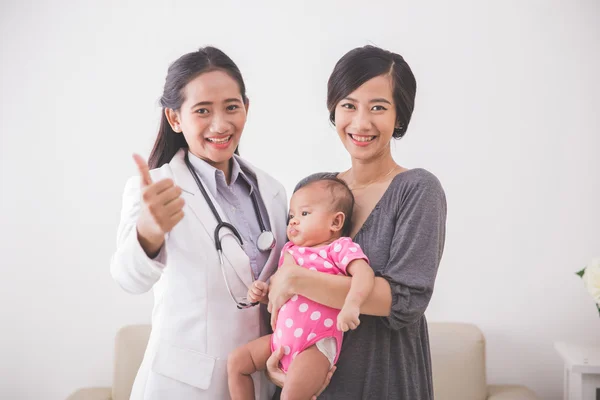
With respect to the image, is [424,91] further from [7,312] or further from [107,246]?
[7,312]

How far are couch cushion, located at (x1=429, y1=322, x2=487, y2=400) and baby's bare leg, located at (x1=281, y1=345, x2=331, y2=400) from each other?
158 cm

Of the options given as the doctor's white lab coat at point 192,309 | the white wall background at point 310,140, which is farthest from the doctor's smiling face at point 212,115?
the white wall background at point 310,140

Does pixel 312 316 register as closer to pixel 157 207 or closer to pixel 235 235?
pixel 235 235

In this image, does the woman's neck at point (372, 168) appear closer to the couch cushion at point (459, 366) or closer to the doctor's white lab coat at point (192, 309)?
the doctor's white lab coat at point (192, 309)

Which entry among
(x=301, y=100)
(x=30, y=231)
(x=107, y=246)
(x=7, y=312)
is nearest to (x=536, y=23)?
(x=301, y=100)

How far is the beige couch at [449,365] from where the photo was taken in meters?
2.90

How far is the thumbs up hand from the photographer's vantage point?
52.4 inches

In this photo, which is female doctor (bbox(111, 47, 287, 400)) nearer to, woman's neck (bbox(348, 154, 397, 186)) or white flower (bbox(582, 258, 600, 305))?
woman's neck (bbox(348, 154, 397, 186))

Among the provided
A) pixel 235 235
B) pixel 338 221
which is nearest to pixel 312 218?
pixel 338 221

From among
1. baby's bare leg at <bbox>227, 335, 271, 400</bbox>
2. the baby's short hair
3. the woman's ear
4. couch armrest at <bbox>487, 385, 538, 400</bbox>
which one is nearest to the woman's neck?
the baby's short hair

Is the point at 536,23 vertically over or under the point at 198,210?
over

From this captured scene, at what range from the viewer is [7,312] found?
10.8 ft

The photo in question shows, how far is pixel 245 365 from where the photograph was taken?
1.53 meters

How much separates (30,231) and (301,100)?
1.64m
